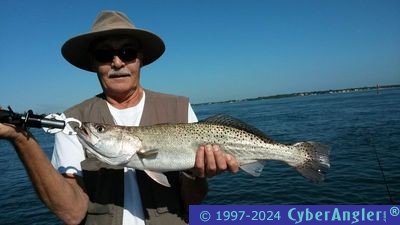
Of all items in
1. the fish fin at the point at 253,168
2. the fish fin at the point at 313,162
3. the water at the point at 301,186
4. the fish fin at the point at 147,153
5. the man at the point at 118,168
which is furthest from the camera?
the water at the point at 301,186

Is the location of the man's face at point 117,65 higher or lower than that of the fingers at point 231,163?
higher

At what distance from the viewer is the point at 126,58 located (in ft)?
12.6

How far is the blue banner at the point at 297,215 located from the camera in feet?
12.3

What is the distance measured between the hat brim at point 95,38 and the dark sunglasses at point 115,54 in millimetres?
185

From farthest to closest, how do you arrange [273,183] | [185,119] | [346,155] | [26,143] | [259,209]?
[346,155] < [273,183] < [185,119] < [259,209] < [26,143]

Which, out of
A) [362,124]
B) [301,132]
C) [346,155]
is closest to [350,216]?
[346,155]

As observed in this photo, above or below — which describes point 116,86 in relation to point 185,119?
above

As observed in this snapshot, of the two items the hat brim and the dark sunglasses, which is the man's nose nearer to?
the dark sunglasses

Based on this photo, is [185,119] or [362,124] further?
[362,124]

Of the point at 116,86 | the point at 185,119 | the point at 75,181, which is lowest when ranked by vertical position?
the point at 75,181

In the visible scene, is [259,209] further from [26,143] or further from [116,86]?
[26,143]

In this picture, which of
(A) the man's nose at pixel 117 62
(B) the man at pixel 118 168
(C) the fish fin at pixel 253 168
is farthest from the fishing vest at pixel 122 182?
(C) the fish fin at pixel 253 168

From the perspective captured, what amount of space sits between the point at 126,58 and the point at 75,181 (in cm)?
133

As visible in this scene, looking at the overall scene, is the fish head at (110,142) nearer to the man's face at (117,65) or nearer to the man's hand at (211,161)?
the man's face at (117,65)
